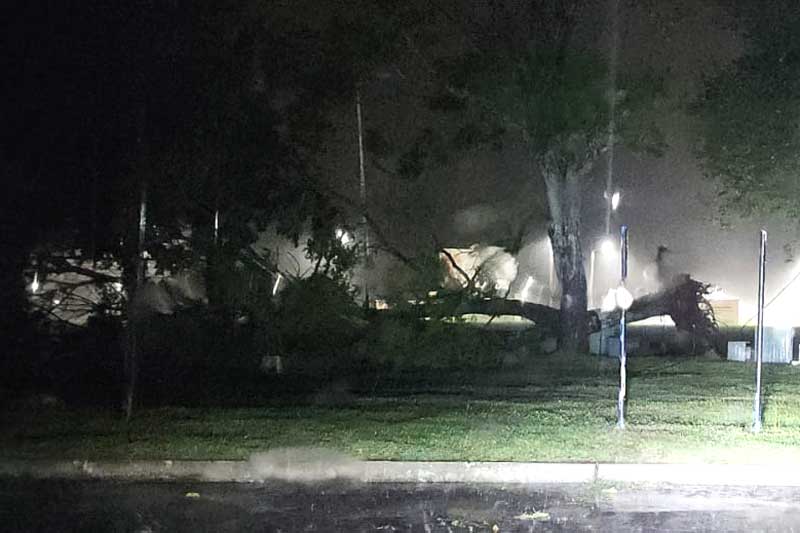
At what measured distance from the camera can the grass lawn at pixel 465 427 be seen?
406 inches

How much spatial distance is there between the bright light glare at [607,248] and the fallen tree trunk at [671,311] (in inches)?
246

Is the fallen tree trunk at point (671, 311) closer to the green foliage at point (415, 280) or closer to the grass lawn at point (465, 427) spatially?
the green foliage at point (415, 280)

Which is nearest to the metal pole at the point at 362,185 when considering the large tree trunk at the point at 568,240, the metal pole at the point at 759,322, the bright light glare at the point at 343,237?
the bright light glare at the point at 343,237

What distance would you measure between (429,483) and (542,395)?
655 centimetres

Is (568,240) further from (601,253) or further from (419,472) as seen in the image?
(419,472)

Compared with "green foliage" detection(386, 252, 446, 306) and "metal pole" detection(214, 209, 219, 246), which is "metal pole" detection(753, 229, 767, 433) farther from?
"metal pole" detection(214, 209, 219, 246)

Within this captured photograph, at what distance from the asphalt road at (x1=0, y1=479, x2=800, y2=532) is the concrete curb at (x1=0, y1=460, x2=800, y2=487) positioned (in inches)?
7.6

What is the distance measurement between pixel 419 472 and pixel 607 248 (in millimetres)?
27371

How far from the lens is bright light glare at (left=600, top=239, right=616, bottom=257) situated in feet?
115

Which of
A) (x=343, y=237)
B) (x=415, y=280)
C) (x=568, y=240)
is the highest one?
(x=568, y=240)

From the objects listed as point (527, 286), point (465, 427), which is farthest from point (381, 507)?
point (527, 286)

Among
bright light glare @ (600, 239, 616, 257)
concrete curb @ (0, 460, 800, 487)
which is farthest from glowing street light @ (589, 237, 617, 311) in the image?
concrete curb @ (0, 460, 800, 487)

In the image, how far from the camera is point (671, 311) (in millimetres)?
27922

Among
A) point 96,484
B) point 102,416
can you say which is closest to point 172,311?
point 102,416
